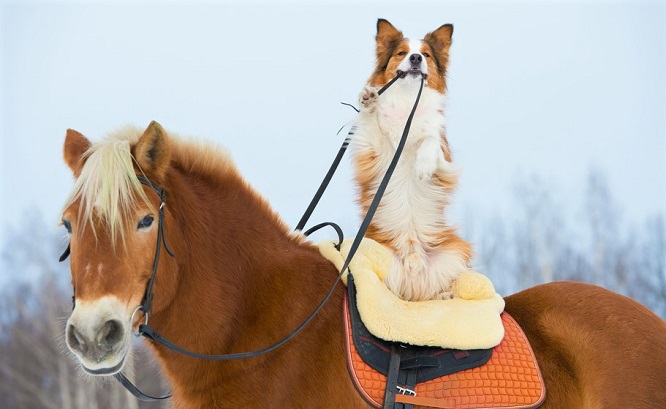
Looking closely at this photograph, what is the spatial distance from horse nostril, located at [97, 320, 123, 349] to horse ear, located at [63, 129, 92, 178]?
3.38 feet

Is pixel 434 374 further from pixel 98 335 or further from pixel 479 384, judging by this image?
pixel 98 335

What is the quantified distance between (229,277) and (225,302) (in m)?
0.15

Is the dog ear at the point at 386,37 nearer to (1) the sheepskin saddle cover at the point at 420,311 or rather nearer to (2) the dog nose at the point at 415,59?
(2) the dog nose at the point at 415,59

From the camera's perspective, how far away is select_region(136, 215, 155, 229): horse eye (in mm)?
3459

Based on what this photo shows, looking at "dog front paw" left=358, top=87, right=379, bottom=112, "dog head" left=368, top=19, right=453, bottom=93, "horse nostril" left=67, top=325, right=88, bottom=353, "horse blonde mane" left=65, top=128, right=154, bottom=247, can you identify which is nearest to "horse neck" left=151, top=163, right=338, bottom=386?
"horse blonde mane" left=65, top=128, right=154, bottom=247

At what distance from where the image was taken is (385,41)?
526cm

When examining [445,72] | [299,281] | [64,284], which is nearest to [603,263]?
[64,284]

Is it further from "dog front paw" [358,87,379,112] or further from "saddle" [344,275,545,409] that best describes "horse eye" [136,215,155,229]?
"dog front paw" [358,87,379,112]

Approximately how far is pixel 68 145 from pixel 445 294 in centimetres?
247

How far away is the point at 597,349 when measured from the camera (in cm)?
398

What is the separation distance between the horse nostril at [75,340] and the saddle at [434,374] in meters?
1.39

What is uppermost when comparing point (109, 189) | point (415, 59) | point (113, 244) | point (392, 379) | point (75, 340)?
point (415, 59)

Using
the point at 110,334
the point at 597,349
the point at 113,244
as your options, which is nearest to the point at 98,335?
the point at 110,334

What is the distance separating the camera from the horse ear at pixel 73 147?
384 centimetres
